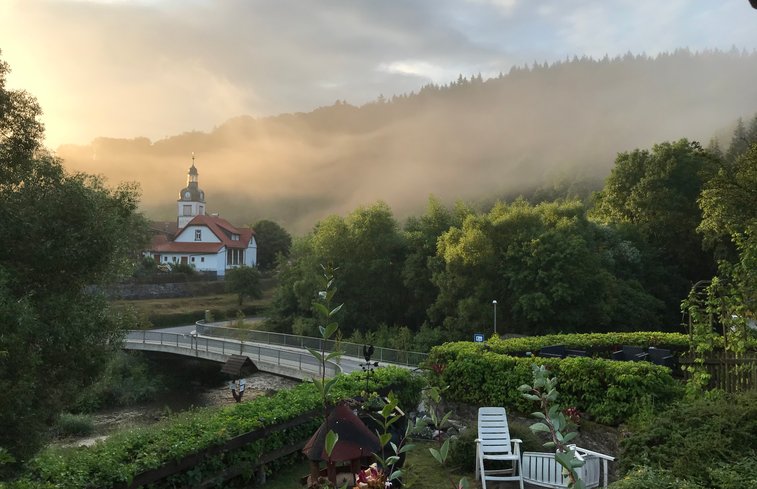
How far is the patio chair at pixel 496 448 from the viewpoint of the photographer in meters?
7.60

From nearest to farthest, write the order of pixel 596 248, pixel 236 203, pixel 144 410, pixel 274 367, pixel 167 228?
1. pixel 144 410
2. pixel 274 367
3. pixel 596 248
4. pixel 167 228
5. pixel 236 203

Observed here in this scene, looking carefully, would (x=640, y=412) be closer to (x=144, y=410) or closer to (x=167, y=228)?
(x=144, y=410)

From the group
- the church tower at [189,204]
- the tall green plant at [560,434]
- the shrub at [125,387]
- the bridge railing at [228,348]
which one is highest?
the church tower at [189,204]

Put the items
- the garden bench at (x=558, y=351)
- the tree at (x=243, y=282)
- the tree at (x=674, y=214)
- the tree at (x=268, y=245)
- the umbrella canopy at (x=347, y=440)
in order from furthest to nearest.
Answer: the tree at (x=268, y=245)
the tree at (x=243, y=282)
the tree at (x=674, y=214)
the garden bench at (x=558, y=351)
the umbrella canopy at (x=347, y=440)

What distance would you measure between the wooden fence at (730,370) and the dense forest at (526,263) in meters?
16.7

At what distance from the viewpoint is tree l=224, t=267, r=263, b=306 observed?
53406 mm

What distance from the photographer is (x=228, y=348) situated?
29969 millimetres

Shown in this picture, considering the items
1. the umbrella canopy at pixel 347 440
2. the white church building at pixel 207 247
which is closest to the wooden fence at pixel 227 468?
the umbrella canopy at pixel 347 440

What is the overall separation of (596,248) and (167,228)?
7992cm

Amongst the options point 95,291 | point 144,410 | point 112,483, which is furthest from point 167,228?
point 112,483

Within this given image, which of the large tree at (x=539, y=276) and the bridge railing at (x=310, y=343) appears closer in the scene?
the bridge railing at (x=310, y=343)

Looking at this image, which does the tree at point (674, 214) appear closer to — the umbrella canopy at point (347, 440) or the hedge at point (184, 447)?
the hedge at point (184, 447)

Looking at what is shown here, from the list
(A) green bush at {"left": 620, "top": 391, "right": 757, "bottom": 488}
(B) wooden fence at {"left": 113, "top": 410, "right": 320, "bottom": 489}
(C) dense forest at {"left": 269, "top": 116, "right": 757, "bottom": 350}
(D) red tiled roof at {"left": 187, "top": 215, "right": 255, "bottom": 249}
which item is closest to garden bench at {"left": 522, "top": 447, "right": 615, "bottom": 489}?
(A) green bush at {"left": 620, "top": 391, "right": 757, "bottom": 488}

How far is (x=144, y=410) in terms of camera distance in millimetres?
24984
